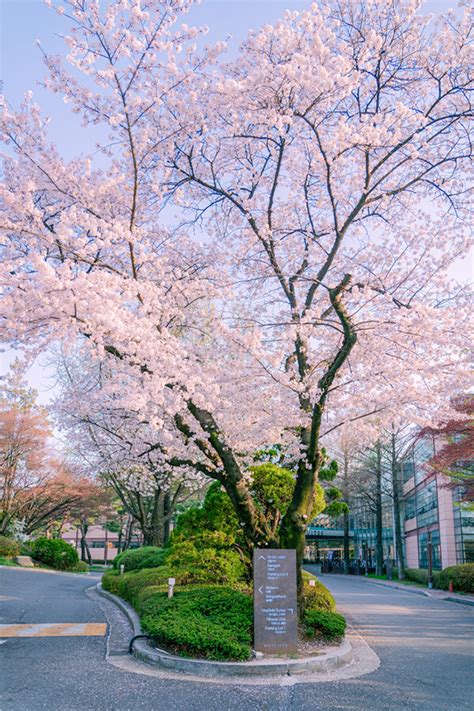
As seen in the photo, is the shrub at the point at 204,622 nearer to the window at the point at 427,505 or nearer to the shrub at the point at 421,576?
the shrub at the point at 421,576

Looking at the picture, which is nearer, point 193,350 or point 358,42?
point 358,42

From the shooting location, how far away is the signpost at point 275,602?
345 inches

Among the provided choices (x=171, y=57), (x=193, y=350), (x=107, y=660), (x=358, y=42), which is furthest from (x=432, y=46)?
(x=107, y=660)

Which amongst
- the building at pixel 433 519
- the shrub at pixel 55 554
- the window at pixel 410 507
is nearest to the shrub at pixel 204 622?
the building at pixel 433 519

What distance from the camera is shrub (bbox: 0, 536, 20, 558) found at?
3038cm

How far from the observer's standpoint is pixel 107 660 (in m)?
8.38

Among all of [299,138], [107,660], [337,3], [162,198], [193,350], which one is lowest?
[107,660]

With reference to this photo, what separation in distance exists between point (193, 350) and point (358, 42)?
19.2 ft

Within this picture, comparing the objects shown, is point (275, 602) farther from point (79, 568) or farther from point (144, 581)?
point (79, 568)

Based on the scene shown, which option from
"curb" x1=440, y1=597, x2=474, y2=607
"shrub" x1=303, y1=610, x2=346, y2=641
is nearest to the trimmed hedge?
"shrub" x1=303, y1=610, x2=346, y2=641

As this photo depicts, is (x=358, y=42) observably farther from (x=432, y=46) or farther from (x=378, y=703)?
(x=378, y=703)

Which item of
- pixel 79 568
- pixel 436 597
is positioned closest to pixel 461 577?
pixel 436 597

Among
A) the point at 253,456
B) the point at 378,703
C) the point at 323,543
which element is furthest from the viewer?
the point at 323,543

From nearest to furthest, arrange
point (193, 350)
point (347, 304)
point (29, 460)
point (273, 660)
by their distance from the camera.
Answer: point (273, 660) → point (347, 304) → point (193, 350) → point (29, 460)
